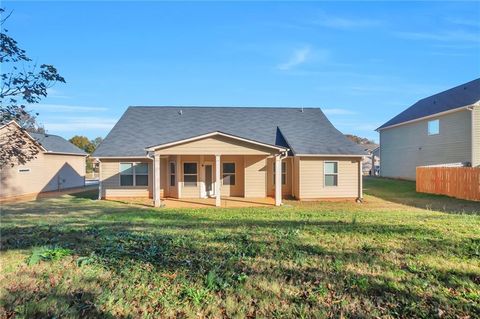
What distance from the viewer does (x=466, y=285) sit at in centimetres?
435

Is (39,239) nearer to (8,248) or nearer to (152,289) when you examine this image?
(8,248)

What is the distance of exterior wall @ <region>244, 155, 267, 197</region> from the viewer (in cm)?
1862

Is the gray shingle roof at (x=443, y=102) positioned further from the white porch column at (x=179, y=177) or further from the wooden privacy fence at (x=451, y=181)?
the white porch column at (x=179, y=177)

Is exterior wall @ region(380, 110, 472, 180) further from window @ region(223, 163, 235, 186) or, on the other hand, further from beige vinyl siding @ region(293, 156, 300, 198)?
window @ region(223, 163, 235, 186)

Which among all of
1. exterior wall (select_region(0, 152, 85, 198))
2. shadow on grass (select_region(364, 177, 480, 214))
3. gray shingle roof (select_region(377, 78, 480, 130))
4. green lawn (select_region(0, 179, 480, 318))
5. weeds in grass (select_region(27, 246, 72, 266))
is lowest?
shadow on grass (select_region(364, 177, 480, 214))

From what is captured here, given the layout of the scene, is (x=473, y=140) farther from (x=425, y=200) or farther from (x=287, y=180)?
(x=287, y=180)

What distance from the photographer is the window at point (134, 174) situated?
1866cm


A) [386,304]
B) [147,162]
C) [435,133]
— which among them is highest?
[435,133]

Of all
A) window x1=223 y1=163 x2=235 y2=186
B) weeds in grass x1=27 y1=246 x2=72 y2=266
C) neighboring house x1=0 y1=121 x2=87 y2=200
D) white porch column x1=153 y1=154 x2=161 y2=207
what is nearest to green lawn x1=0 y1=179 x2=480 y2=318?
weeds in grass x1=27 y1=246 x2=72 y2=266

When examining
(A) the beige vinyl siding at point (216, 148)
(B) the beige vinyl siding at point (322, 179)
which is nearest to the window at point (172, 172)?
(A) the beige vinyl siding at point (216, 148)

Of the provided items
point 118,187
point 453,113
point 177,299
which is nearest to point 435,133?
point 453,113

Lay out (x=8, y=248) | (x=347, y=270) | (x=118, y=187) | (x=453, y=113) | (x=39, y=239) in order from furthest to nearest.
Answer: (x=453, y=113)
(x=118, y=187)
(x=39, y=239)
(x=8, y=248)
(x=347, y=270)

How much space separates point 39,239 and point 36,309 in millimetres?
3300

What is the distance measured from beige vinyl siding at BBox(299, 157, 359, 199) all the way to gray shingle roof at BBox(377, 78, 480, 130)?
381 inches
